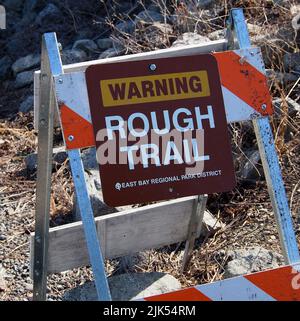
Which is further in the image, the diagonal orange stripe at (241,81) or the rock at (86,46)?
the rock at (86,46)

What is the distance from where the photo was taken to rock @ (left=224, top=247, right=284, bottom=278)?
13.3 ft

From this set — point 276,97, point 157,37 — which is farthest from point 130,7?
point 276,97

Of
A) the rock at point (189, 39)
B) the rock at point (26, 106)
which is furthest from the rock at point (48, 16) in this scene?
the rock at point (189, 39)

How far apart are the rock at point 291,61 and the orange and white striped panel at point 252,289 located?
2.77 meters

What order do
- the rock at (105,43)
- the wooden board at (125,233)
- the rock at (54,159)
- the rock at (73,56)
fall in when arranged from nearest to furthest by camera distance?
the wooden board at (125,233)
the rock at (54,159)
the rock at (73,56)
the rock at (105,43)

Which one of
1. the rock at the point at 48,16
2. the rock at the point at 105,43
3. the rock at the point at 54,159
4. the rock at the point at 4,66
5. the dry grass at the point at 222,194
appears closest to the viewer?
the dry grass at the point at 222,194

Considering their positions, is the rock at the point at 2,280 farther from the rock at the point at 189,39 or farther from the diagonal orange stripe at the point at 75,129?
the rock at the point at 189,39

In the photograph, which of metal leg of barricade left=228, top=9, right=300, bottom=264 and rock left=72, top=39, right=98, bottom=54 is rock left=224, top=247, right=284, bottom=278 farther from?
rock left=72, top=39, right=98, bottom=54

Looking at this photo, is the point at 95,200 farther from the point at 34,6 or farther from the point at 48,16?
the point at 34,6

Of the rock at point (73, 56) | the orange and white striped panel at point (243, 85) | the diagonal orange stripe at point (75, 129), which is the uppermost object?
the rock at point (73, 56)

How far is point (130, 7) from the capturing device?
730 centimetres

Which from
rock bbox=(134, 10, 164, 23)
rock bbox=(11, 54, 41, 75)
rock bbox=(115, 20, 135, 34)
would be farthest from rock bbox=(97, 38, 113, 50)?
rock bbox=(11, 54, 41, 75)

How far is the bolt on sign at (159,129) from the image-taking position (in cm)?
329
